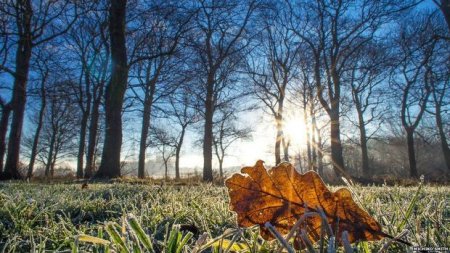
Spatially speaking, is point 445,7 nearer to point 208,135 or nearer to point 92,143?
point 208,135

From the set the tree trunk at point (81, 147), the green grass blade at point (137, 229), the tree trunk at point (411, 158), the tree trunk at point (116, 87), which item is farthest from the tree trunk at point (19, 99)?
the tree trunk at point (411, 158)

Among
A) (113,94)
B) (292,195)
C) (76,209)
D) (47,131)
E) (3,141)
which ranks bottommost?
(76,209)

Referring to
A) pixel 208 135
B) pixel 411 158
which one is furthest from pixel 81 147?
pixel 411 158

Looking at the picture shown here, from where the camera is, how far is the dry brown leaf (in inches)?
30.3

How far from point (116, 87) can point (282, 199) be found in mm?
11390

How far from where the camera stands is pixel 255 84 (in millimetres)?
24250

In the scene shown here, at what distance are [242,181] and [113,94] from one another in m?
11.3

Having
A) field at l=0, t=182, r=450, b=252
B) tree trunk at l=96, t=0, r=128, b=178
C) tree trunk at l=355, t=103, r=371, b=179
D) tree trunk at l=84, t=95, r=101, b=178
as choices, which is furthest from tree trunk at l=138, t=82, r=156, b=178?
field at l=0, t=182, r=450, b=252

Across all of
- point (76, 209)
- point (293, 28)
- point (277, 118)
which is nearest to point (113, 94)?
point (76, 209)

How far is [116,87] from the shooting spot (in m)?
11.4

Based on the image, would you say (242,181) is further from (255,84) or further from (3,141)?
(255,84)

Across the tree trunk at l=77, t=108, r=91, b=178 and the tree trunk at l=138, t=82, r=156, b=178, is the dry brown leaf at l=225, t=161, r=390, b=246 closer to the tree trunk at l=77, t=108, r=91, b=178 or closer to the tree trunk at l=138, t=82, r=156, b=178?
the tree trunk at l=138, t=82, r=156, b=178

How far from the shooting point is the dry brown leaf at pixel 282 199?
2.52 ft

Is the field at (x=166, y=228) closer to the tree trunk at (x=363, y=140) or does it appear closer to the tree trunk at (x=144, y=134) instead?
the tree trunk at (x=144, y=134)
